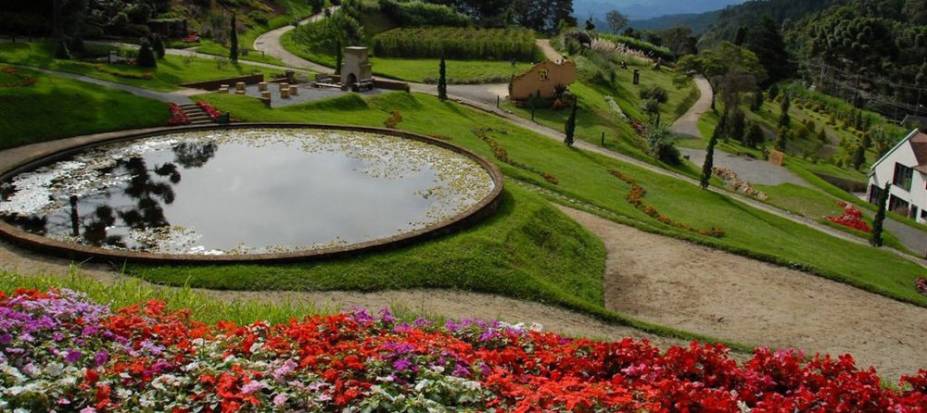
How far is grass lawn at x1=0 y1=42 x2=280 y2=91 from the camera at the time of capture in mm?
45781

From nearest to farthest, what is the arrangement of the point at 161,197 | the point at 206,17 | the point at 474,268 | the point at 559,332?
the point at 559,332
the point at 474,268
the point at 161,197
the point at 206,17

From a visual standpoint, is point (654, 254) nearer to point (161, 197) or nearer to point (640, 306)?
point (640, 306)

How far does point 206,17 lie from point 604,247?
60.1 meters

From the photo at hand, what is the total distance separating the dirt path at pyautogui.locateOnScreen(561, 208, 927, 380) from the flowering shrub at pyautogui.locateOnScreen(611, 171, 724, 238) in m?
4.93

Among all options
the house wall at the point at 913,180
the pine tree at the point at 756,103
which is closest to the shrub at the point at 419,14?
the pine tree at the point at 756,103

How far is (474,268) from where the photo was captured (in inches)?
885

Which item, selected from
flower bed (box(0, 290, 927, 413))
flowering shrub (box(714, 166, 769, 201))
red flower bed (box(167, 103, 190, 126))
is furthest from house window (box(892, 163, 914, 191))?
flower bed (box(0, 290, 927, 413))

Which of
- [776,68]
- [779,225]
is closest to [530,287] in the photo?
[779,225]

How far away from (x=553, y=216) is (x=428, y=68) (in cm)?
4850

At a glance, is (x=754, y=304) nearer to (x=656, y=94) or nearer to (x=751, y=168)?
(x=751, y=168)

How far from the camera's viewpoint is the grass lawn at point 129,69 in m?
45.8

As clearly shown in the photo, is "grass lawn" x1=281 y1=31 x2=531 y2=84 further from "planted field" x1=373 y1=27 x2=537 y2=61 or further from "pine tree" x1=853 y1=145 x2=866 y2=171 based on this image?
Result: "pine tree" x1=853 y1=145 x2=866 y2=171

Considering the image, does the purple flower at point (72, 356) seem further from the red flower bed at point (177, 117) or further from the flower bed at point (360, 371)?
the red flower bed at point (177, 117)

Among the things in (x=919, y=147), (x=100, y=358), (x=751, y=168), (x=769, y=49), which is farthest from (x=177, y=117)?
(x=769, y=49)
